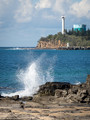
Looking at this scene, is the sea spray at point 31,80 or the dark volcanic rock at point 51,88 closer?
the dark volcanic rock at point 51,88

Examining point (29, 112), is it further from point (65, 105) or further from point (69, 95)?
point (69, 95)

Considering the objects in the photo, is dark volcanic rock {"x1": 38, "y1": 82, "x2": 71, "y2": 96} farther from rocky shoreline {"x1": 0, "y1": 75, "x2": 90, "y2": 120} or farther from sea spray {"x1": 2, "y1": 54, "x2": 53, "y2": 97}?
sea spray {"x1": 2, "y1": 54, "x2": 53, "y2": 97}

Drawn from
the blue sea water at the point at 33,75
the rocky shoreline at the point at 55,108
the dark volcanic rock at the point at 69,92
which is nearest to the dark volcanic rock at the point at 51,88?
the dark volcanic rock at the point at 69,92

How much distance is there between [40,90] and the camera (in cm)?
2052

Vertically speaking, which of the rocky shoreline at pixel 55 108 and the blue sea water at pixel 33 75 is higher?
the rocky shoreline at pixel 55 108

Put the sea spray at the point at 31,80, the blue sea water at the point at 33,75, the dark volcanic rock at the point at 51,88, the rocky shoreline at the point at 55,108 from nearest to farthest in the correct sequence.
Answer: the rocky shoreline at the point at 55,108 < the dark volcanic rock at the point at 51,88 < the sea spray at the point at 31,80 < the blue sea water at the point at 33,75

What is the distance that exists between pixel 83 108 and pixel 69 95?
2.35m

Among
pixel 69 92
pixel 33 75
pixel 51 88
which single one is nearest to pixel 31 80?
pixel 33 75

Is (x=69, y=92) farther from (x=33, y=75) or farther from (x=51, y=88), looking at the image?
(x=33, y=75)

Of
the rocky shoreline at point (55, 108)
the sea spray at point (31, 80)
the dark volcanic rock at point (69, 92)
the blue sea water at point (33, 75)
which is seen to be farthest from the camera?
the blue sea water at point (33, 75)

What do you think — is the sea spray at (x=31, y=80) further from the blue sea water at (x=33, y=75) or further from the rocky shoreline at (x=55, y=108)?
the rocky shoreline at (x=55, y=108)

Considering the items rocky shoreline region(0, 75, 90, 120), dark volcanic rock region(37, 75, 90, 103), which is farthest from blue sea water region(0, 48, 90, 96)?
rocky shoreline region(0, 75, 90, 120)

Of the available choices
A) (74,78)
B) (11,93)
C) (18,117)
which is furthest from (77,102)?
(74,78)

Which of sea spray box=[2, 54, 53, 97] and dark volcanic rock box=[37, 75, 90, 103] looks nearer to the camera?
dark volcanic rock box=[37, 75, 90, 103]
